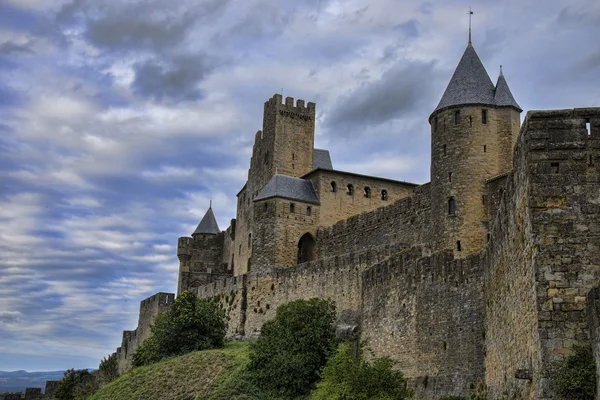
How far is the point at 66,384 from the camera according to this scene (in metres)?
68.6

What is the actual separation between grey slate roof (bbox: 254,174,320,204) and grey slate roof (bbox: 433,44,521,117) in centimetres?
1788

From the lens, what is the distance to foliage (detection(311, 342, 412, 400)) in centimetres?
3023

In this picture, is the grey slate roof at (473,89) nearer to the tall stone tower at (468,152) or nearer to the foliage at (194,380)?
the tall stone tower at (468,152)

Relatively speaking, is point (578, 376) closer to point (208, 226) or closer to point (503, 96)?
point (503, 96)

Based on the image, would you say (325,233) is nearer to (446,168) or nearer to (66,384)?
(446,168)

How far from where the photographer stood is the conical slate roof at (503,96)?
4312 centimetres

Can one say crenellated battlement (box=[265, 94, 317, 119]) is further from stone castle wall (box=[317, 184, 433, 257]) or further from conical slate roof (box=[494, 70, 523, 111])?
conical slate roof (box=[494, 70, 523, 111])

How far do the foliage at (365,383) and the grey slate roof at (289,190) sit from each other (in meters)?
27.8

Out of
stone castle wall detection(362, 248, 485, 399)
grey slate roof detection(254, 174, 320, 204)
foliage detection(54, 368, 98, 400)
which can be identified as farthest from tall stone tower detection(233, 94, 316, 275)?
stone castle wall detection(362, 248, 485, 399)

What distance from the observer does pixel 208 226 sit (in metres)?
82.8

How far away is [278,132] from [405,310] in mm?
37589

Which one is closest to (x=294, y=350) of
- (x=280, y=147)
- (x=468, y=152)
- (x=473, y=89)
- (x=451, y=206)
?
(x=451, y=206)

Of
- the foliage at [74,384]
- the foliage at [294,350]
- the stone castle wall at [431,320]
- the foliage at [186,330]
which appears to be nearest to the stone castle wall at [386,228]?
the foliage at [294,350]

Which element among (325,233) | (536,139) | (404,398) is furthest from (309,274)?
(536,139)
